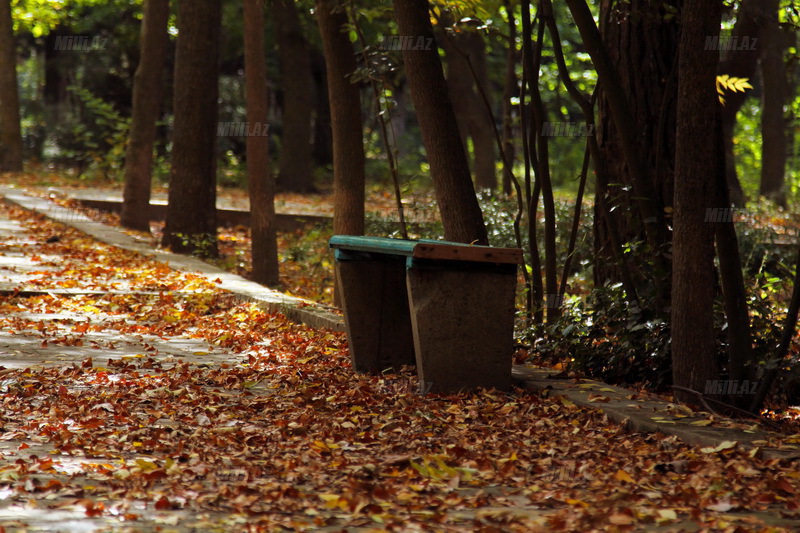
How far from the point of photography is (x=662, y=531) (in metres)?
3.67

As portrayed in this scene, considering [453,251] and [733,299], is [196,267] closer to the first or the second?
[453,251]

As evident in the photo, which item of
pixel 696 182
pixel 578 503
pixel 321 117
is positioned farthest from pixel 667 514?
pixel 321 117

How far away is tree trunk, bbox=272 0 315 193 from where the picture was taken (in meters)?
24.0

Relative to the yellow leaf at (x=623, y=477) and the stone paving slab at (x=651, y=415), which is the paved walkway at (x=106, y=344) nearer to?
the stone paving slab at (x=651, y=415)

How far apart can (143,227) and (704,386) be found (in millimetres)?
13052

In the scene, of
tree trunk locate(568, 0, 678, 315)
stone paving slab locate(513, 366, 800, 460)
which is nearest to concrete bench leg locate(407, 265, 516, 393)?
stone paving slab locate(513, 366, 800, 460)

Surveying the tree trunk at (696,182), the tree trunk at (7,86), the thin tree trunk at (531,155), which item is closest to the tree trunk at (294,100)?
the tree trunk at (7,86)

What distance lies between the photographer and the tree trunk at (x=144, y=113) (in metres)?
16.5

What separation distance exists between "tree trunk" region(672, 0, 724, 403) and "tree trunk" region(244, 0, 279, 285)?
6803 millimetres

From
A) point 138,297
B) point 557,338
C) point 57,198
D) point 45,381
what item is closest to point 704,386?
point 557,338

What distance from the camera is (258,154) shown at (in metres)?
12.5

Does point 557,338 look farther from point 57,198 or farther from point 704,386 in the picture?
point 57,198

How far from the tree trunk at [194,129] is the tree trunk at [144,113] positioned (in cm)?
217

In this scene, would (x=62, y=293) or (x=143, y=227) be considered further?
(x=143, y=227)
